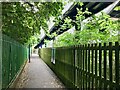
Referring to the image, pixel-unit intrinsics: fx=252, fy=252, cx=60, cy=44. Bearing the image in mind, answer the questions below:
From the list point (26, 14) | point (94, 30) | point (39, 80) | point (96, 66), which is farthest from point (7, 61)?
point (39, 80)

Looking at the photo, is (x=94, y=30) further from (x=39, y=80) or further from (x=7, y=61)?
Answer: (x=39, y=80)

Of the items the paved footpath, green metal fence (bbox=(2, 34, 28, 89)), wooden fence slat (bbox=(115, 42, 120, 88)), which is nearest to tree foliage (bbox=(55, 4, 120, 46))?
the paved footpath

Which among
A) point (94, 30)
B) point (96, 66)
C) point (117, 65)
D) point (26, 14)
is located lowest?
point (96, 66)

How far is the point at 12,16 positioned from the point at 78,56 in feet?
10.8

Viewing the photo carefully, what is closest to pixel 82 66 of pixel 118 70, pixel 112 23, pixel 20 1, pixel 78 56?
pixel 78 56

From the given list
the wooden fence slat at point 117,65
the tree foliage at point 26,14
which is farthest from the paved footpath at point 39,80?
the wooden fence slat at point 117,65

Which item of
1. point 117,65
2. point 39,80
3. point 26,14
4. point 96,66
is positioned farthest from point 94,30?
point 117,65

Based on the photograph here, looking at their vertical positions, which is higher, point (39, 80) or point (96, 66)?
point (96, 66)

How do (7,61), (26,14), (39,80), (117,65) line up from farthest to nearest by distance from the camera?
1. (39,80)
2. (26,14)
3. (7,61)
4. (117,65)

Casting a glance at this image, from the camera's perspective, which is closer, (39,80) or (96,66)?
(96,66)

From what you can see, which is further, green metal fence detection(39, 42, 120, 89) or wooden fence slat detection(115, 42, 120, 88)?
green metal fence detection(39, 42, 120, 89)

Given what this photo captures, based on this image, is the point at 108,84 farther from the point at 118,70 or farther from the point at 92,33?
the point at 92,33

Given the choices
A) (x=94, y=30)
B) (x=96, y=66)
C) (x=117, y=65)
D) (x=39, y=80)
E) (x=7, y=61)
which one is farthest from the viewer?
(x=39, y=80)

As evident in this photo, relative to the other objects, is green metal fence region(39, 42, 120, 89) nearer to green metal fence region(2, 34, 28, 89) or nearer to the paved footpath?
green metal fence region(2, 34, 28, 89)
